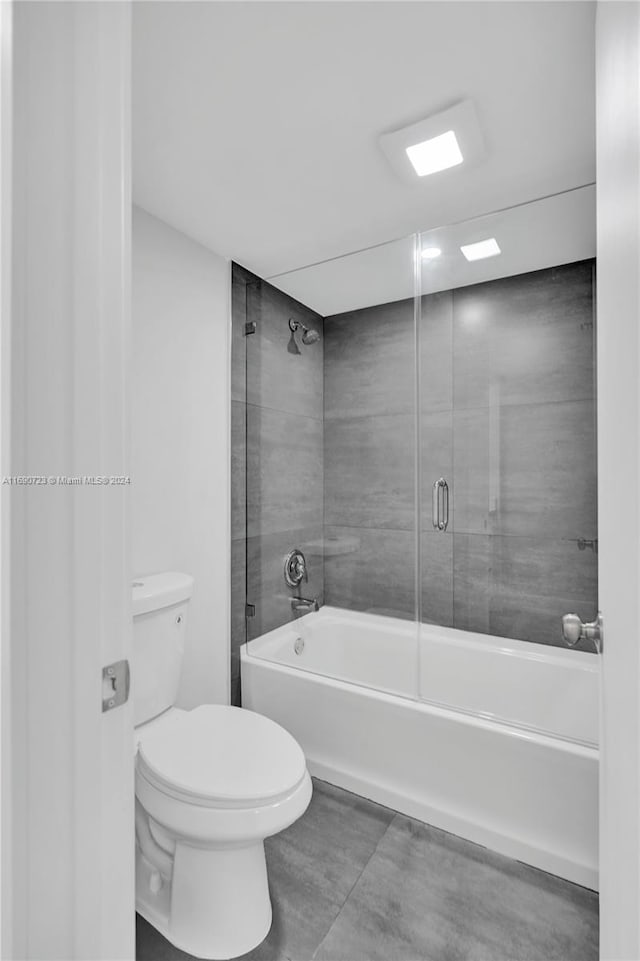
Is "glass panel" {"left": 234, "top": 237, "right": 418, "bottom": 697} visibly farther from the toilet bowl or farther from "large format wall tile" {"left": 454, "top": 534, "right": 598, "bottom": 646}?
the toilet bowl

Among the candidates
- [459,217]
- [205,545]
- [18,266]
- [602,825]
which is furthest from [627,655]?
[459,217]

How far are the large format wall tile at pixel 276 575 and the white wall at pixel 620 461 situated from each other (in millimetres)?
1626

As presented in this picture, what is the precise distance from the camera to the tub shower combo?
1841mm

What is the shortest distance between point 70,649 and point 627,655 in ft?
2.37

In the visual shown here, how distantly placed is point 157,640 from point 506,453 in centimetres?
166

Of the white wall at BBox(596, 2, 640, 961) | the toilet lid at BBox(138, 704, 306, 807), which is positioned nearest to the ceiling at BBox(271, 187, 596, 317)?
the white wall at BBox(596, 2, 640, 961)

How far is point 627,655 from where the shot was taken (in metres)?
0.59

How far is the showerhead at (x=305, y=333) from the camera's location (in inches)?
96.9

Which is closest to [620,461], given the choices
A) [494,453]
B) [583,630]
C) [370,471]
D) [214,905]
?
[583,630]

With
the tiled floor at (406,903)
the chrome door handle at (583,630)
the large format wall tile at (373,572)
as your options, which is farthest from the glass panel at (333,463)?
the chrome door handle at (583,630)

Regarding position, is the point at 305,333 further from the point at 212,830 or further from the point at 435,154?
the point at 212,830

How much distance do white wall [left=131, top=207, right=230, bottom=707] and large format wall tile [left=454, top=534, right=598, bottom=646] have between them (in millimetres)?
1118

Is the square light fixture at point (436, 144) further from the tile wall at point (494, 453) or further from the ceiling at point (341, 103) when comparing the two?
the tile wall at point (494, 453)

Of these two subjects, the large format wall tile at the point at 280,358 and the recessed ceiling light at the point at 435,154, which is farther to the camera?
the large format wall tile at the point at 280,358
